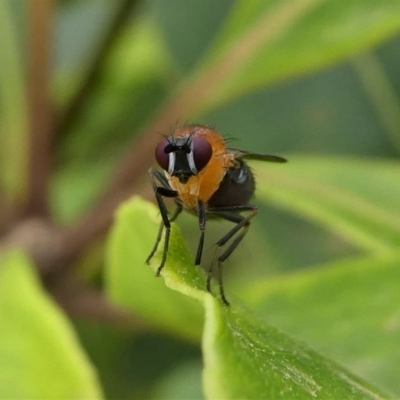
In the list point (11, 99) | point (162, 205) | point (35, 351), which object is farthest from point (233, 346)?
point (11, 99)

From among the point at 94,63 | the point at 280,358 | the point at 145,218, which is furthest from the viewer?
the point at 94,63

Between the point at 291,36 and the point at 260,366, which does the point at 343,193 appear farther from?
the point at 260,366

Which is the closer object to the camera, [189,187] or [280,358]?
[280,358]

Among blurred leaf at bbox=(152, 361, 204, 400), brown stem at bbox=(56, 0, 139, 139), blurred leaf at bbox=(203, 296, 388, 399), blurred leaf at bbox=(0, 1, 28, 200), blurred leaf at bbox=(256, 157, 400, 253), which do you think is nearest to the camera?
blurred leaf at bbox=(203, 296, 388, 399)

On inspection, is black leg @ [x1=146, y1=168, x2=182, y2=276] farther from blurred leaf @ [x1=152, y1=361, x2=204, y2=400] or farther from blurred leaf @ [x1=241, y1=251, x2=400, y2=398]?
blurred leaf @ [x1=152, y1=361, x2=204, y2=400]

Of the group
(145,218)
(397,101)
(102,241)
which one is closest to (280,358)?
(145,218)

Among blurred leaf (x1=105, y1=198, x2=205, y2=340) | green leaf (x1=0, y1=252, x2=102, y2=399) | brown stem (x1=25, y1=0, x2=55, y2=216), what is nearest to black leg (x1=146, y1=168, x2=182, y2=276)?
blurred leaf (x1=105, y1=198, x2=205, y2=340)

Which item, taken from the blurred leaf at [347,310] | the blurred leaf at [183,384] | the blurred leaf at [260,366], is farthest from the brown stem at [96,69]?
the blurred leaf at [260,366]

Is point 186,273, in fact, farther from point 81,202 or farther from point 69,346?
point 81,202
